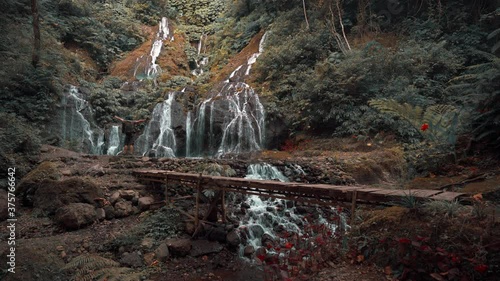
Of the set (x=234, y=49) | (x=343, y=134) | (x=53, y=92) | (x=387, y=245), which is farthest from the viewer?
(x=234, y=49)

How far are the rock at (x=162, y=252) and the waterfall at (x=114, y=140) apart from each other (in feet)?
30.5

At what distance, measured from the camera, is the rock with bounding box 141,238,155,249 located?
17.7 ft

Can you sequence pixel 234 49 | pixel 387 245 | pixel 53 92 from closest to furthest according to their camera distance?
pixel 387 245 < pixel 53 92 < pixel 234 49

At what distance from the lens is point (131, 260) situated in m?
4.95

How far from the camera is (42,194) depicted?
6.64m

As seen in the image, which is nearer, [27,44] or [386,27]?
[27,44]

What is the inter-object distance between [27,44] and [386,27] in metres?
18.8

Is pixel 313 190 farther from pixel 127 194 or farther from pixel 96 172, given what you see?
pixel 96 172

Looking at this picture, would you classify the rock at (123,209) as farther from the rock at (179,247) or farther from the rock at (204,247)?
the rock at (204,247)


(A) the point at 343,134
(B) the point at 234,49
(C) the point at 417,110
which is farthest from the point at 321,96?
(B) the point at 234,49

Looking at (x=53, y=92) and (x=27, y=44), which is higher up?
(x=27, y=44)

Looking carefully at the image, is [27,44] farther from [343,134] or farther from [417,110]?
[417,110]

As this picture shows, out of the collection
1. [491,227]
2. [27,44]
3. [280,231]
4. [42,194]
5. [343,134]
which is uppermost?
[27,44]

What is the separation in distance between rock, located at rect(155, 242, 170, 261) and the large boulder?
2468 millimetres
